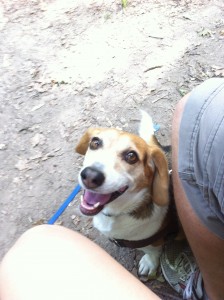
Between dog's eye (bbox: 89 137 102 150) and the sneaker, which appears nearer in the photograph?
dog's eye (bbox: 89 137 102 150)

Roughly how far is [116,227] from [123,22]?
2291 millimetres

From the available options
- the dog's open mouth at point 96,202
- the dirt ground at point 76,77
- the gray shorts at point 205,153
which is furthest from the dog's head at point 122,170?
the dirt ground at point 76,77

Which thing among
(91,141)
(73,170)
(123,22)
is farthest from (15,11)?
(91,141)

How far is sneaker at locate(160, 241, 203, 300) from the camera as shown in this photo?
6.36 feet

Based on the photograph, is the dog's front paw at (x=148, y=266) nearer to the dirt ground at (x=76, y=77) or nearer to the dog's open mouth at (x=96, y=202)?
the dirt ground at (x=76, y=77)

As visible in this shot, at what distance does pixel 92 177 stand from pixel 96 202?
208mm

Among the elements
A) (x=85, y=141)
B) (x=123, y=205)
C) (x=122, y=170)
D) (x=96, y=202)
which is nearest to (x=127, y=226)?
(x=123, y=205)

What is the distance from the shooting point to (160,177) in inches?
70.5

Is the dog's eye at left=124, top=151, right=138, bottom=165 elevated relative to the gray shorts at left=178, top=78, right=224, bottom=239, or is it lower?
lower

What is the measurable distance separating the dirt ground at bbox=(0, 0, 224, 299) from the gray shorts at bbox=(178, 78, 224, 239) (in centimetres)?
92

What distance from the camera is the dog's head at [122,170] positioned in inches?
66.7

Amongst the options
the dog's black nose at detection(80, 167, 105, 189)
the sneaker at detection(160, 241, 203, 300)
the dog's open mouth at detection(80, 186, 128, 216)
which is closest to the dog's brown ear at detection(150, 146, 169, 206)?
the dog's open mouth at detection(80, 186, 128, 216)

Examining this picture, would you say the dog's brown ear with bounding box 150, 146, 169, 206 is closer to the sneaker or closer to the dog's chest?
the dog's chest

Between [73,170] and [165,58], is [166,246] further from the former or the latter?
[165,58]
